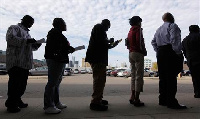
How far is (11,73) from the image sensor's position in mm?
3873

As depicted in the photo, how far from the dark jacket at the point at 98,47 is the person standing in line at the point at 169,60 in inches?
44.0

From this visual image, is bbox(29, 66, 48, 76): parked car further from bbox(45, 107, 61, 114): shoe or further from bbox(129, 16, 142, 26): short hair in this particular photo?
bbox(45, 107, 61, 114): shoe

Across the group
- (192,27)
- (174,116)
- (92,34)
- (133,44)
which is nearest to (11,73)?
(92,34)

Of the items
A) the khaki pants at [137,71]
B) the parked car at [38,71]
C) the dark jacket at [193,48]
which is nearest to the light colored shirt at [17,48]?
the khaki pants at [137,71]

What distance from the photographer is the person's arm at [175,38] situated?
13.5ft

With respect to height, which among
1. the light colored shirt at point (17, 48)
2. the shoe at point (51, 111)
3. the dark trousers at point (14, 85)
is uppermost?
the light colored shirt at point (17, 48)

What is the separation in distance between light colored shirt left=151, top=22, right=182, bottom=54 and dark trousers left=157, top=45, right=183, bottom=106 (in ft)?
0.51

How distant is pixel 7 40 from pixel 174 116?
3008 millimetres

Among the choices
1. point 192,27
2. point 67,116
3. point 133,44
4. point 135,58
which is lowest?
point 67,116

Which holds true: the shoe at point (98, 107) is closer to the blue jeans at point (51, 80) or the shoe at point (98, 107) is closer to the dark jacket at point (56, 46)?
the blue jeans at point (51, 80)

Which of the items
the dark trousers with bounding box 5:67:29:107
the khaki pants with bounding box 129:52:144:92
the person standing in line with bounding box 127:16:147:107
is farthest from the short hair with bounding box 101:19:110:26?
the dark trousers with bounding box 5:67:29:107

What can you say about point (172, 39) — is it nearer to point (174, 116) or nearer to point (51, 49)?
point (174, 116)

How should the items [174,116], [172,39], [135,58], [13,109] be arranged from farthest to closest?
[135,58] < [172,39] < [13,109] < [174,116]

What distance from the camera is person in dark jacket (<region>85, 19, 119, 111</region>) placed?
4.10 metres
